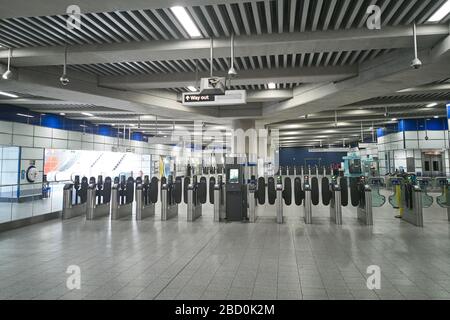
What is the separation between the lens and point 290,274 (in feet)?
11.9

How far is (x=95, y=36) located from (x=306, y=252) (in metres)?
5.50

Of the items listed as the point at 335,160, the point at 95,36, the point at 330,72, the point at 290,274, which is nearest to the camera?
the point at 290,274

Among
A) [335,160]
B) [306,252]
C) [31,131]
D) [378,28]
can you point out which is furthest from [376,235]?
[335,160]

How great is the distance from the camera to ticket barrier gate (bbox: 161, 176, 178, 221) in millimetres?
7573

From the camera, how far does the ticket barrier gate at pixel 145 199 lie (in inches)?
303

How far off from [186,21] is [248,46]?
4.06ft

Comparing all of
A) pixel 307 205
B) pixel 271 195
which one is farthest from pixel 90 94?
pixel 307 205

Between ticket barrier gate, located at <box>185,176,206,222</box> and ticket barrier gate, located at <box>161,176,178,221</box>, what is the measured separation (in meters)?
0.59

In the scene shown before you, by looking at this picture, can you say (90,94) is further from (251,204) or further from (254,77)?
(251,204)

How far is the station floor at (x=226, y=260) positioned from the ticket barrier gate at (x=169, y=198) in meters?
0.71

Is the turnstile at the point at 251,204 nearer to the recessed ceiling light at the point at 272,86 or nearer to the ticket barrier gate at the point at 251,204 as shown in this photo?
the ticket barrier gate at the point at 251,204

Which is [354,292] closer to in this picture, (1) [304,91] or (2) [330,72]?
(2) [330,72]

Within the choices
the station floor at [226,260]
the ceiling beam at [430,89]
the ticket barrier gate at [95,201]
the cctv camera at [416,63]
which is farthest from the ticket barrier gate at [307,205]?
the ticket barrier gate at [95,201]

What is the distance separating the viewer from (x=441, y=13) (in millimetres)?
4613
